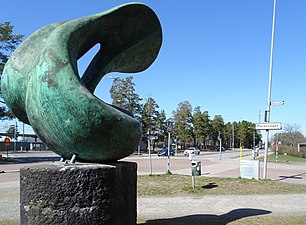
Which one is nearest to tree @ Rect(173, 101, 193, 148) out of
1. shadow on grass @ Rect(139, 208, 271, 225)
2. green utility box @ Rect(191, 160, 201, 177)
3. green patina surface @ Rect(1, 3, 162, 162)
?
green utility box @ Rect(191, 160, 201, 177)

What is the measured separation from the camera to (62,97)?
4219 mm

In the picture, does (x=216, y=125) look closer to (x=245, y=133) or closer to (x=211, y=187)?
(x=245, y=133)

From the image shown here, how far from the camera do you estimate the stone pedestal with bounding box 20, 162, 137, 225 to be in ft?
13.4

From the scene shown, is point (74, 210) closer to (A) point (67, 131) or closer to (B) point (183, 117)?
(A) point (67, 131)

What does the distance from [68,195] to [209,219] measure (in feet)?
14.4

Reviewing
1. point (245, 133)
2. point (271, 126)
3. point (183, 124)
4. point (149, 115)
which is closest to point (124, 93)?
point (149, 115)

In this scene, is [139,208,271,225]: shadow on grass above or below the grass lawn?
above

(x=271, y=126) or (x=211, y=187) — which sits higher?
(x=271, y=126)

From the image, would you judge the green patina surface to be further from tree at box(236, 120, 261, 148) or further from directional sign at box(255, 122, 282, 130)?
tree at box(236, 120, 261, 148)

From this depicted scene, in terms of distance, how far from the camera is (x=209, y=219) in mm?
7453

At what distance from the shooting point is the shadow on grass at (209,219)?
7.05 meters

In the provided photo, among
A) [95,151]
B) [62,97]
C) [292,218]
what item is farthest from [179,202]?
[62,97]

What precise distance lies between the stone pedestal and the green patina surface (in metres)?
0.39

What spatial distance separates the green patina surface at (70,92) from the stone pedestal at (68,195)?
39 cm
